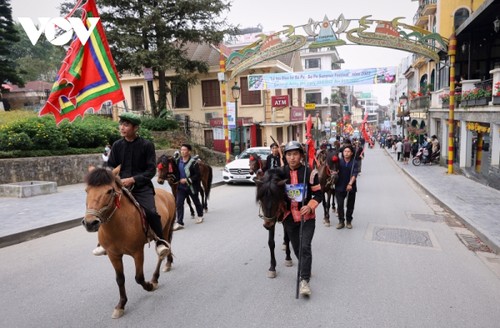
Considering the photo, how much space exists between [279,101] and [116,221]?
22.9m

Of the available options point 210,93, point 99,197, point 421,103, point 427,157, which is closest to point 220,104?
point 210,93

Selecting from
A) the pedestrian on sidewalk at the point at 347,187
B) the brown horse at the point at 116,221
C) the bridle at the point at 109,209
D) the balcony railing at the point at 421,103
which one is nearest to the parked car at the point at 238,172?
the pedestrian on sidewalk at the point at 347,187

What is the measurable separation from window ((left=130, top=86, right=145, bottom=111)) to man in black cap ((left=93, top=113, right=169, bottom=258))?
26.6 metres

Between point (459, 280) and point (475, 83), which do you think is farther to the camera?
point (475, 83)

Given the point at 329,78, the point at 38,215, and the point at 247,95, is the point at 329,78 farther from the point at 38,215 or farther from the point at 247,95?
the point at 38,215

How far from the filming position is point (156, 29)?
67.0 feet

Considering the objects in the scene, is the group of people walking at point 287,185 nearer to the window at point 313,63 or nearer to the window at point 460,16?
the window at point 460,16

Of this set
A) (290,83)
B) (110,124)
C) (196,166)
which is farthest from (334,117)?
(196,166)

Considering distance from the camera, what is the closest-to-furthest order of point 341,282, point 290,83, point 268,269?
point 341,282, point 268,269, point 290,83

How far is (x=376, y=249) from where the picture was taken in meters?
6.21

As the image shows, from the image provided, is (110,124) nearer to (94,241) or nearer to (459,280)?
(94,241)

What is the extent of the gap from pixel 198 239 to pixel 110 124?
1291cm

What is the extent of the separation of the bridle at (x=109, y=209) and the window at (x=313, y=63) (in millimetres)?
66090

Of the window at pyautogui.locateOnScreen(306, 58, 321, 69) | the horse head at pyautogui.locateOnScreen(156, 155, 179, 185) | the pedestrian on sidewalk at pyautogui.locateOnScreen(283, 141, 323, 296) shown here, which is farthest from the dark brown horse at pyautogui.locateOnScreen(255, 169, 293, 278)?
the window at pyautogui.locateOnScreen(306, 58, 321, 69)
